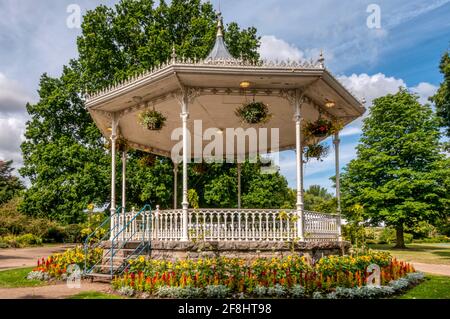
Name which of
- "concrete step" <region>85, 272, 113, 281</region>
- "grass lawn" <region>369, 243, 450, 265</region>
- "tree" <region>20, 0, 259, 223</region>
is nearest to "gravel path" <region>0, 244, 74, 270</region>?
"tree" <region>20, 0, 259, 223</region>

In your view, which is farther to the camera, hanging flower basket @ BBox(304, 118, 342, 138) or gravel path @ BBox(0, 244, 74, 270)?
gravel path @ BBox(0, 244, 74, 270)

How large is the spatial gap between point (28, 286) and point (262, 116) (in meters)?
7.07

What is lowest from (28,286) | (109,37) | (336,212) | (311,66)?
(28,286)

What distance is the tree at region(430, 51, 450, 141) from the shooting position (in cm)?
2173

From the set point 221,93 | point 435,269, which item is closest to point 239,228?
point 221,93

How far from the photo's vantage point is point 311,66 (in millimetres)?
9102

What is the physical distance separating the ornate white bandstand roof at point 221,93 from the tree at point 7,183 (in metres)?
28.7

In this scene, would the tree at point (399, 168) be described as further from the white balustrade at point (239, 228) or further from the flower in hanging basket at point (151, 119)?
the flower in hanging basket at point (151, 119)

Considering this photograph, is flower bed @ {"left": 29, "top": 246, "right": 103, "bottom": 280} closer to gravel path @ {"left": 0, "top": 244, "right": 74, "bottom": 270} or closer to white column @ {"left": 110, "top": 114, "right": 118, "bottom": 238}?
white column @ {"left": 110, "top": 114, "right": 118, "bottom": 238}

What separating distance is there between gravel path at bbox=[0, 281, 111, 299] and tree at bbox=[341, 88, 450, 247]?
63.3ft

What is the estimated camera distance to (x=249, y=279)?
7.53 metres

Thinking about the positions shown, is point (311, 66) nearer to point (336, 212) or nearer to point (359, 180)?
point (336, 212)
